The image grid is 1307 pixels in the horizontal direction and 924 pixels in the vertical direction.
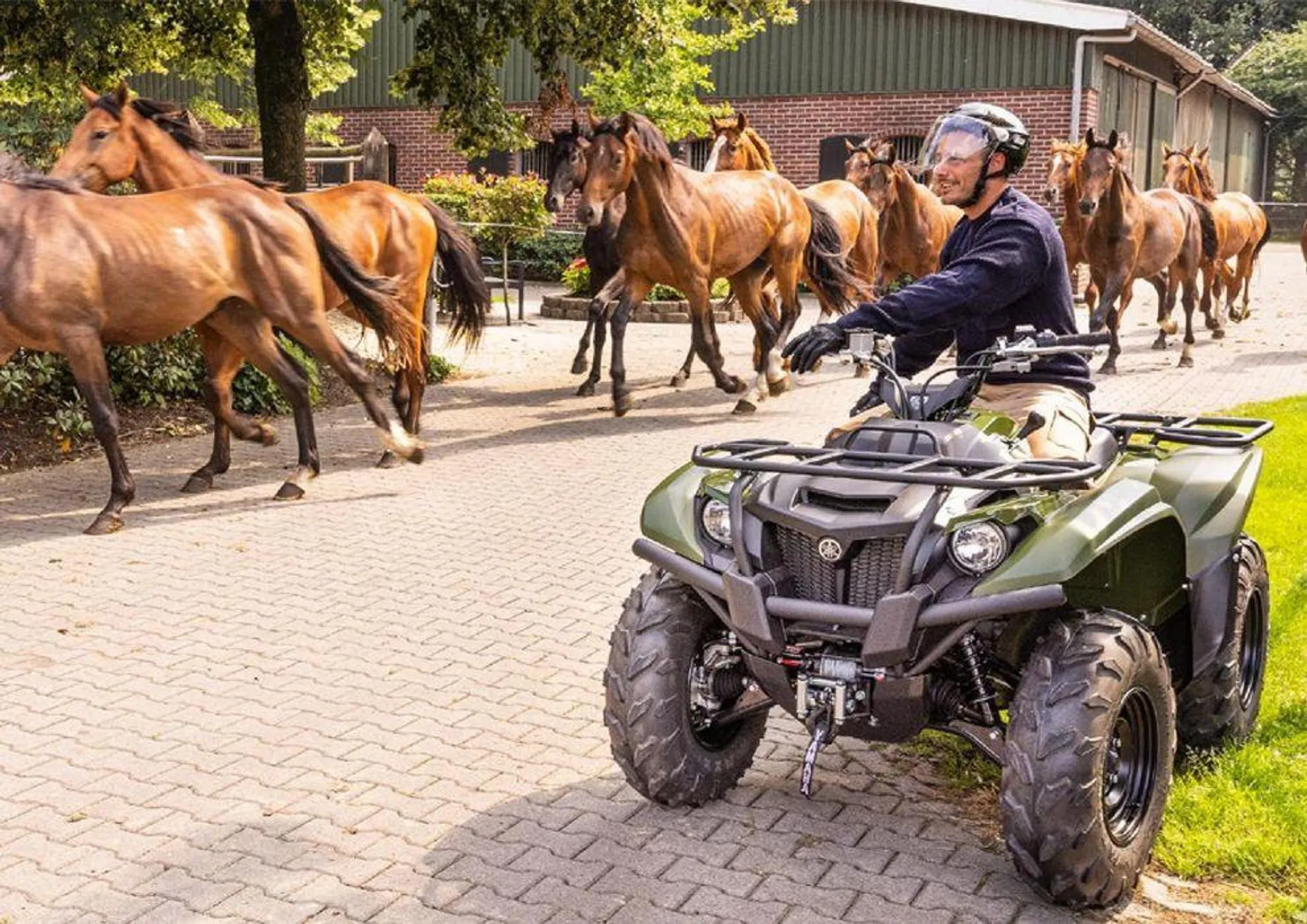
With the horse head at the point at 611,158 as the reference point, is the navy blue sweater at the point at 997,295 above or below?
below

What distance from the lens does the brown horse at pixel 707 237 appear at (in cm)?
1263

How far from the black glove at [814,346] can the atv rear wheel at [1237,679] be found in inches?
60.7

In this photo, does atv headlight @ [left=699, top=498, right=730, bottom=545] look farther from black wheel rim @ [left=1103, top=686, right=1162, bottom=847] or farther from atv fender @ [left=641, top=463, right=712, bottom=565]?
black wheel rim @ [left=1103, top=686, right=1162, bottom=847]

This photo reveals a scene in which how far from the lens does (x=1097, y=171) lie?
15.6 metres

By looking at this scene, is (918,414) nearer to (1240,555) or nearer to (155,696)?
(1240,555)

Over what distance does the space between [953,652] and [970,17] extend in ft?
82.2

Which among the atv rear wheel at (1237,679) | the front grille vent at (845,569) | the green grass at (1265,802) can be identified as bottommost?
the green grass at (1265,802)

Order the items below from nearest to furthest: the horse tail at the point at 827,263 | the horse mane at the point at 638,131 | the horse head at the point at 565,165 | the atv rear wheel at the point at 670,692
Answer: the atv rear wheel at the point at 670,692
the horse mane at the point at 638,131
the horse head at the point at 565,165
the horse tail at the point at 827,263

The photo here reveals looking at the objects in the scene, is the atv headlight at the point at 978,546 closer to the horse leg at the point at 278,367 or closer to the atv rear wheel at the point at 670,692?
the atv rear wheel at the point at 670,692

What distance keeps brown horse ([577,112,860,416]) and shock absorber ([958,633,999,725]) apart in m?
8.64

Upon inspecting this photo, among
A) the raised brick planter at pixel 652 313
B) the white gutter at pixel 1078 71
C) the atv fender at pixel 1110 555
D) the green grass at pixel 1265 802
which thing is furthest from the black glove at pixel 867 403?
the white gutter at pixel 1078 71

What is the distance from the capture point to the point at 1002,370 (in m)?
4.74

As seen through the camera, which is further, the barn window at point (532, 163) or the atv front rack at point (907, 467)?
the barn window at point (532, 163)

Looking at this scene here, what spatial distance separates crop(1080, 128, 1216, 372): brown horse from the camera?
15.6 metres
